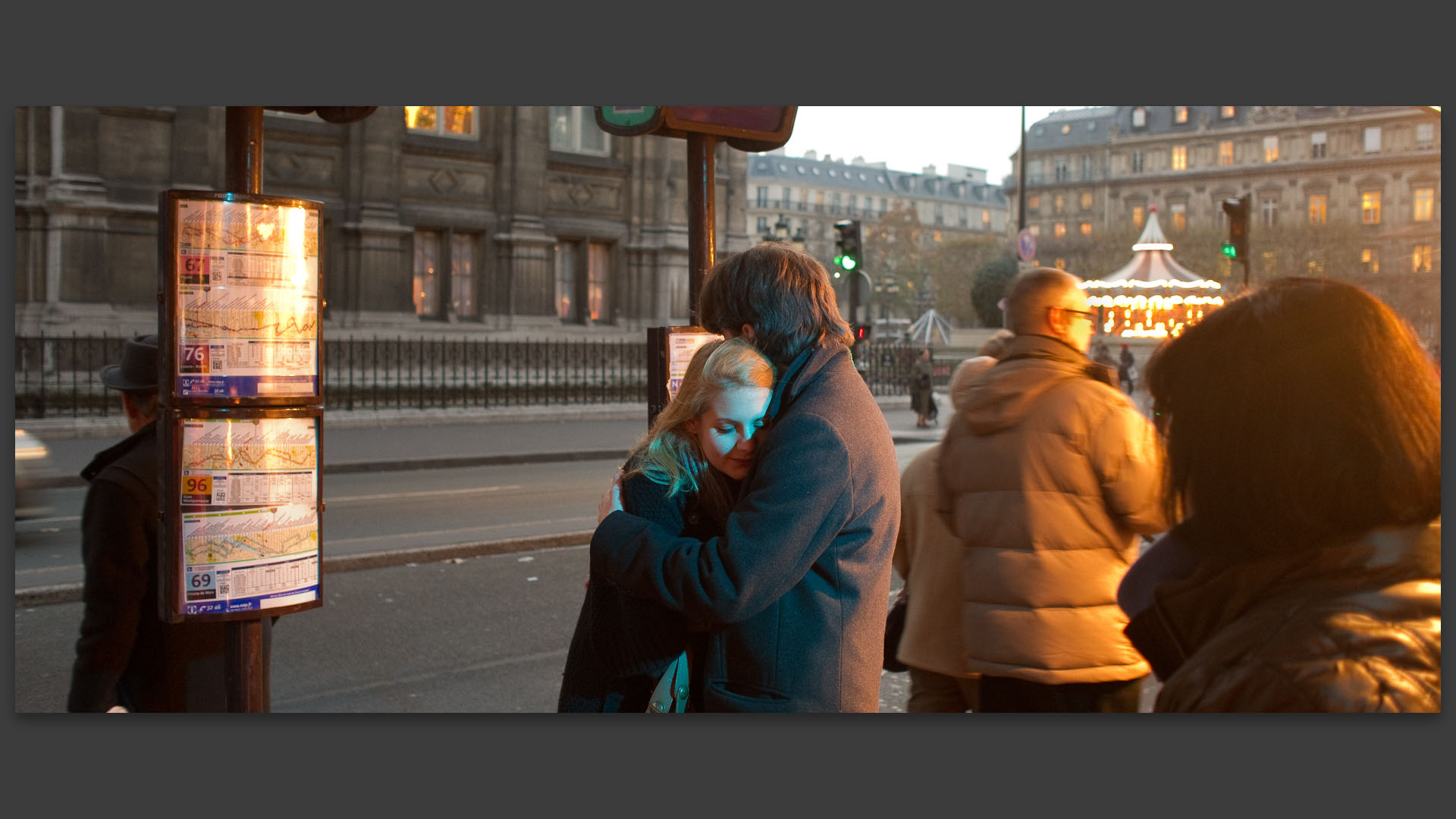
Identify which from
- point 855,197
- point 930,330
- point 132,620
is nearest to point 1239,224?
point 132,620

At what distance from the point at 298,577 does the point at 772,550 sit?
7.19 feet

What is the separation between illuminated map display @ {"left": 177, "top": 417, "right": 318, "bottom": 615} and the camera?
382 centimetres

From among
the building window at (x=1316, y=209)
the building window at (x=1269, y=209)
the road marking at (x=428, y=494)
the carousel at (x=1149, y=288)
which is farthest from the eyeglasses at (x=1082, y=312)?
the carousel at (x=1149, y=288)

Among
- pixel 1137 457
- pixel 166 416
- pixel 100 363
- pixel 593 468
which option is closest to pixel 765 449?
pixel 1137 457

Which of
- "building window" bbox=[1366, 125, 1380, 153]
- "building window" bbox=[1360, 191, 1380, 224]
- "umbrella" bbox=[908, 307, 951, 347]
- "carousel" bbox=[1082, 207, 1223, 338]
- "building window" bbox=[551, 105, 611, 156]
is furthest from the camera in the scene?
"umbrella" bbox=[908, 307, 951, 347]

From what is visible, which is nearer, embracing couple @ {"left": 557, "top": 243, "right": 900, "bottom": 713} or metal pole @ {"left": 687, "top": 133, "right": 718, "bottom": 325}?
embracing couple @ {"left": 557, "top": 243, "right": 900, "bottom": 713}

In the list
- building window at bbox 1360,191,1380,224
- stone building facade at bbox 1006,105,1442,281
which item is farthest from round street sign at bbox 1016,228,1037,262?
building window at bbox 1360,191,1380,224

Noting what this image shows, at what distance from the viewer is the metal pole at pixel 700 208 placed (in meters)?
5.25

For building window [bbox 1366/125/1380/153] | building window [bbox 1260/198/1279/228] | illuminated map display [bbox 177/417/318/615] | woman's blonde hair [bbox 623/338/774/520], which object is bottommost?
illuminated map display [bbox 177/417/318/615]

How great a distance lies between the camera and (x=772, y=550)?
98.4 inches

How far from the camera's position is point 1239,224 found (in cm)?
1315

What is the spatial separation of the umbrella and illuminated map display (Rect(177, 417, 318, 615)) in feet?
128

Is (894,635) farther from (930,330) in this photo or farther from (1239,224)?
(930,330)

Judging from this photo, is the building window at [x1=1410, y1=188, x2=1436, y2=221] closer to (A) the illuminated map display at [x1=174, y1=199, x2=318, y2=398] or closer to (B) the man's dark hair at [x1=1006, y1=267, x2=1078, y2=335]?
(B) the man's dark hair at [x1=1006, y1=267, x2=1078, y2=335]
